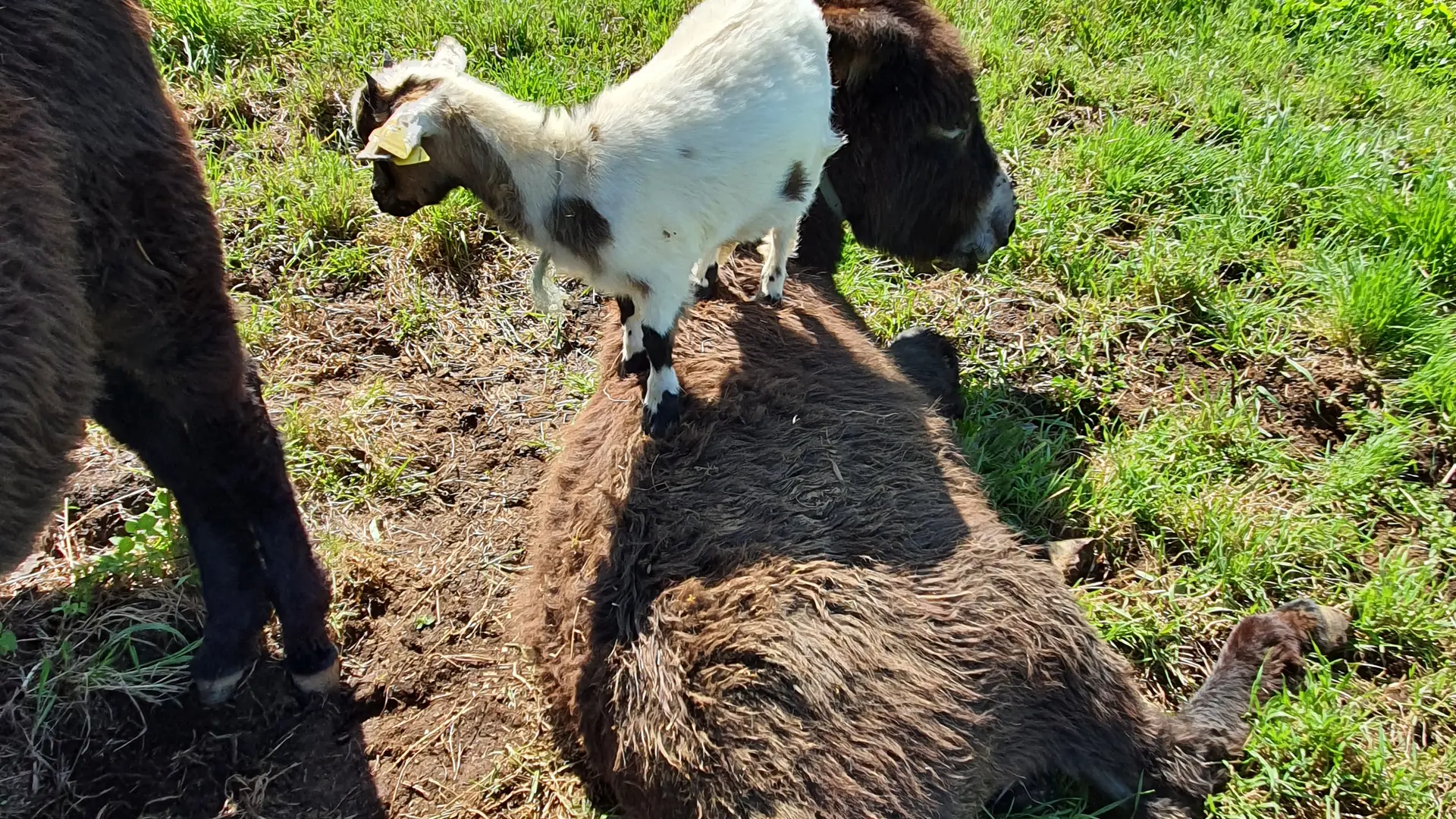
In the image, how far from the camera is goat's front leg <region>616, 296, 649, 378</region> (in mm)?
2703

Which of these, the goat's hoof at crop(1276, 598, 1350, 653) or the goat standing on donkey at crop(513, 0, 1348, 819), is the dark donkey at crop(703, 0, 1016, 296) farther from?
the goat's hoof at crop(1276, 598, 1350, 653)

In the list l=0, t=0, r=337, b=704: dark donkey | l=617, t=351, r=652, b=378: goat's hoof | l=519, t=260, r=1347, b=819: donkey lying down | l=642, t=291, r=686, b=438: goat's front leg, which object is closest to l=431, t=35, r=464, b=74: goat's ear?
l=0, t=0, r=337, b=704: dark donkey

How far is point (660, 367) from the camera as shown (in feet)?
8.53

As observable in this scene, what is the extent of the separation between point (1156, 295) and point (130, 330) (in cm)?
367

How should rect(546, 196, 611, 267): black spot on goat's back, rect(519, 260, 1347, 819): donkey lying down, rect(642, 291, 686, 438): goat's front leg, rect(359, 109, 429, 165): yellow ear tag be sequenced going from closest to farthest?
rect(359, 109, 429, 165): yellow ear tag
rect(519, 260, 1347, 819): donkey lying down
rect(546, 196, 611, 267): black spot on goat's back
rect(642, 291, 686, 438): goat's front leg

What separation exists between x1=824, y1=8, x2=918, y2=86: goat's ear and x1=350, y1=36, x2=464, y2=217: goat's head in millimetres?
1152

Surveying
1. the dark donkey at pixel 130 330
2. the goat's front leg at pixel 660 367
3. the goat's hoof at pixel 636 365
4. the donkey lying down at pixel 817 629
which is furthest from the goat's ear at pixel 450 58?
the donkey lying down at pixel 817 629

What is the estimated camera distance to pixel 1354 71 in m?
4.72

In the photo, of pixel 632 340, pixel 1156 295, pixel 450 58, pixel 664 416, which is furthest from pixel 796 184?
pixel 1156 295

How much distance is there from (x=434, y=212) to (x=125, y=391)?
1.92m

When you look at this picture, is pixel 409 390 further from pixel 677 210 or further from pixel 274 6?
pixel 274 6

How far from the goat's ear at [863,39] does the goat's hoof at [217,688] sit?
2639 millimetres

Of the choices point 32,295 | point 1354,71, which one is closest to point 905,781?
point 32,295

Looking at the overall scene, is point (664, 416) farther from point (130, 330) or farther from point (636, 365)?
point (130, 330)
